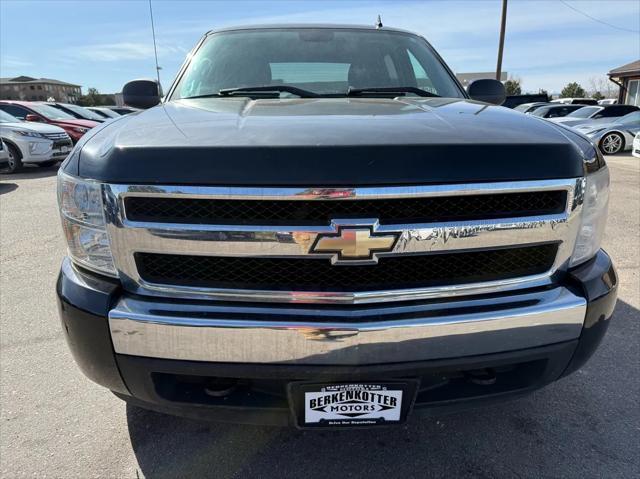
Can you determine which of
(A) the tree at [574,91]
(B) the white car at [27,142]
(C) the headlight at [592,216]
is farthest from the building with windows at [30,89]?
(C) the headlight at [592,216]

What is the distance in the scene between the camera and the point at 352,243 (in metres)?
1.46

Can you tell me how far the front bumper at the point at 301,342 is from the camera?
4.90 ft

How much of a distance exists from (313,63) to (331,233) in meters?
1.75

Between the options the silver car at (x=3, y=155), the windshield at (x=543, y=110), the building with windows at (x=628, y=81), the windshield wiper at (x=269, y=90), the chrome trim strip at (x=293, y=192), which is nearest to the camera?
the chrome trim strip at (x=293, y=192)

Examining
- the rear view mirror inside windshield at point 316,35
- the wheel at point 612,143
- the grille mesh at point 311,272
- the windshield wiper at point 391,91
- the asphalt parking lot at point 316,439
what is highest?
the rear view mirror inside windshield at point 316,35

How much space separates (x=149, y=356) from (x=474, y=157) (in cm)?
121

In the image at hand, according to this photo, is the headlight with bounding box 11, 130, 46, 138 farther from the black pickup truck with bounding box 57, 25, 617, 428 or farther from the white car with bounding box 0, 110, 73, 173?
the black pickup truck with bounding box 57, 25, 617, 428

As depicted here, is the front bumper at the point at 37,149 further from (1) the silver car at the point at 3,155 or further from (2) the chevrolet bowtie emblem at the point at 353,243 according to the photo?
(2) the chevrolet bowtie emblem at the point at 353,243

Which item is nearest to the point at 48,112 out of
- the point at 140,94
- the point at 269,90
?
the point at 140,94

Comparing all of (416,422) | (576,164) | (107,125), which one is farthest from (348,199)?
(416,422)

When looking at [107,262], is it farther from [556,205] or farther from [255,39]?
[255,39]

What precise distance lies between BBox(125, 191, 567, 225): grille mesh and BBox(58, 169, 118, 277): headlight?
0.13 meters

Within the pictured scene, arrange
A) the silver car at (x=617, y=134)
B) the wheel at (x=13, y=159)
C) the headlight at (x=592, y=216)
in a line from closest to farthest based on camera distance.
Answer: the headlight at (x=592, y=216) < the wheel at (x=13, y=159) < the silver car at (x=617, y=134)

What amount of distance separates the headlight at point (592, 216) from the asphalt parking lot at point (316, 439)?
90 centimetres
